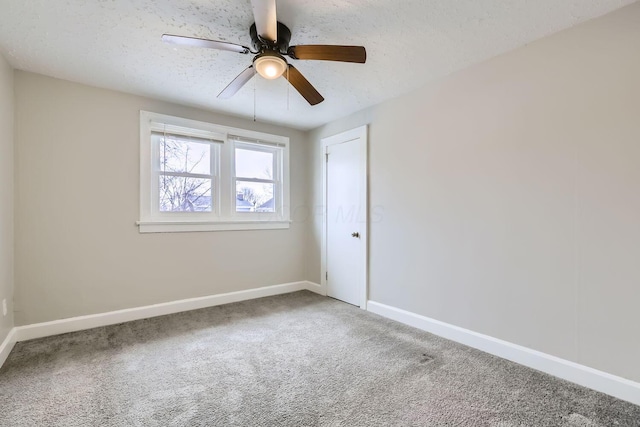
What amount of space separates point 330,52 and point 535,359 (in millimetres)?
2637

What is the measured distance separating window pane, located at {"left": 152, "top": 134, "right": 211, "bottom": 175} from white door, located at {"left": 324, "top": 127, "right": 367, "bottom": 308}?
163 cm

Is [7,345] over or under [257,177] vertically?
under

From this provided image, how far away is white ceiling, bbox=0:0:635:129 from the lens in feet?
6.06

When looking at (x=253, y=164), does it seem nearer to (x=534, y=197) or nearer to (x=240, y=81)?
(x=240, y=81)

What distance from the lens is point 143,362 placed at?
225cm

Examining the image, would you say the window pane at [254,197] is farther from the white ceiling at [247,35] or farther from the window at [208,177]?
the white ceiling at [247,35]

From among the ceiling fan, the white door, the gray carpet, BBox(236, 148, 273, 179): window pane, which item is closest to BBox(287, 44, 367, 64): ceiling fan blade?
the ceiling fan

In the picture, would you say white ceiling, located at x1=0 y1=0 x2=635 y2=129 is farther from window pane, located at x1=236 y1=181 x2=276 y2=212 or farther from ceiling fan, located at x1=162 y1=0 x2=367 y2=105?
window pane, located at x1=236 y1=181 x2=276 y2=212

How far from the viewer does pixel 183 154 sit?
352 centimetres

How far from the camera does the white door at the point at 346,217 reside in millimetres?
3611

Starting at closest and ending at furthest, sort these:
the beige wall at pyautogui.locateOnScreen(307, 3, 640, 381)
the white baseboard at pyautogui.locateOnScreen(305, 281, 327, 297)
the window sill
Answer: the beige wall at pyautogui.locateOnScreen(307, 3, 640, 381) < the window sill < the white baseboard at pyautogui.locateOnScreen(305, 281, 327, 297)

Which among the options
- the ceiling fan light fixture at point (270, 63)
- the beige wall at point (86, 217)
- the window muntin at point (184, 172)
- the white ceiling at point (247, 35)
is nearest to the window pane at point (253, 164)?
the window muntin at point (184, 172)

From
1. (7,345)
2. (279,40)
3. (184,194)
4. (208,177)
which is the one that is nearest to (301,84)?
(279,40)

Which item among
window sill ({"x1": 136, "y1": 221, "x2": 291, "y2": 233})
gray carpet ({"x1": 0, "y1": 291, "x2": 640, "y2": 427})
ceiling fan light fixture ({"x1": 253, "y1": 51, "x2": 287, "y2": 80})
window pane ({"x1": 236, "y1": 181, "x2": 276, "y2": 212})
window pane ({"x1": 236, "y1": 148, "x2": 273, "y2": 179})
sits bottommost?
gray carpet ({"x1": 0, "y1": 291, "x2": 640, "y2": 427})
